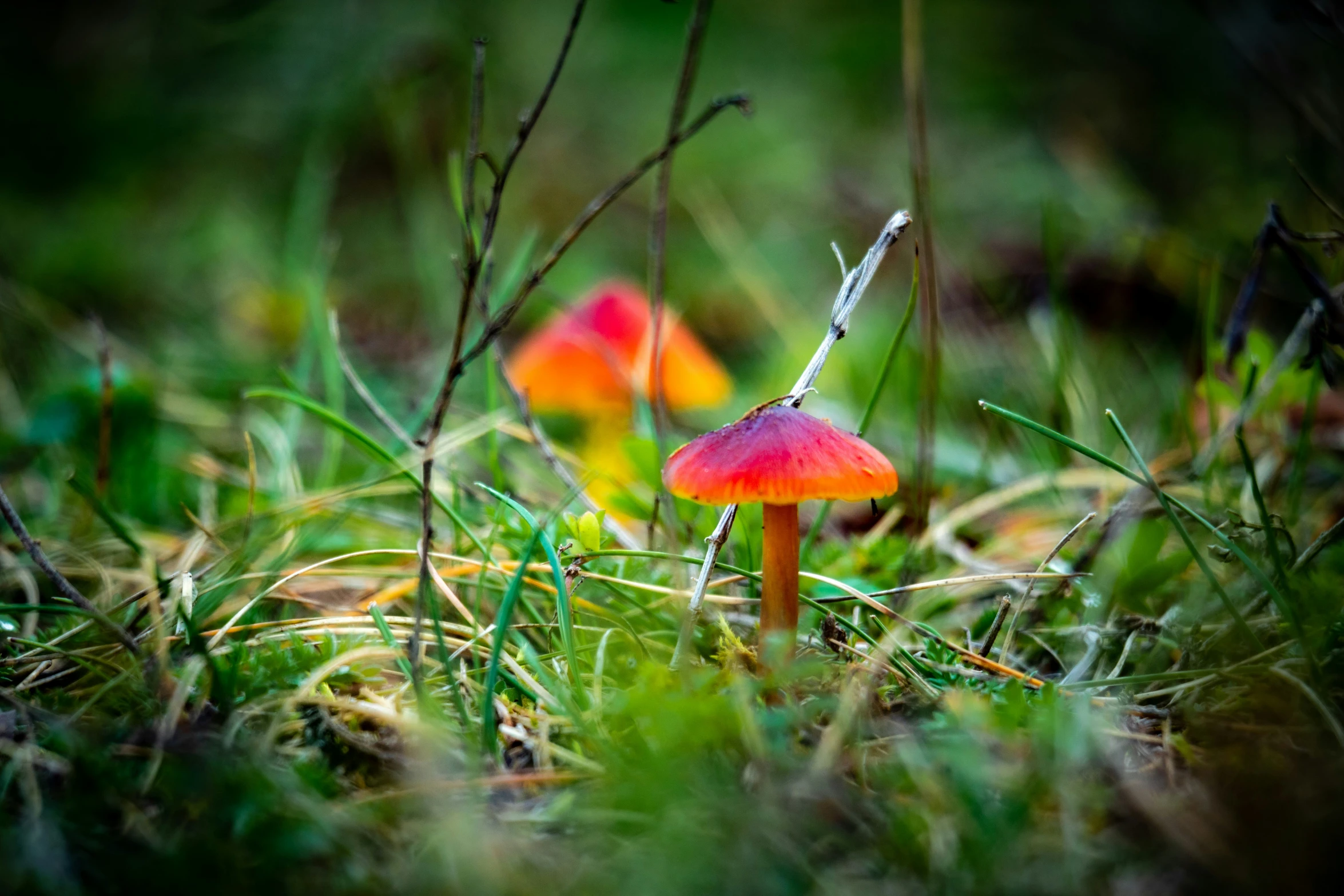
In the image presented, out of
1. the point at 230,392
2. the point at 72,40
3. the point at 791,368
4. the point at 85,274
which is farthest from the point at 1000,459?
the point at 72,40

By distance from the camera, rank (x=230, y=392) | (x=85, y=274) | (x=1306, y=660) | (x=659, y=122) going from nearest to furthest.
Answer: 1. (x=1306, y=660)
2. (x=230, y=392)
3. (x=85, y=274)
4. (x=659, y=122)

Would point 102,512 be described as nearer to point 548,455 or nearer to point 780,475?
point 548,455

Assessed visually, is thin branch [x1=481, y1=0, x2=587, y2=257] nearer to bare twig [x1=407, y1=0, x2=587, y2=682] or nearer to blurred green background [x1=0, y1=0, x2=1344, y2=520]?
bare twig [x1=407, y1=0, x2=587, y2=682]

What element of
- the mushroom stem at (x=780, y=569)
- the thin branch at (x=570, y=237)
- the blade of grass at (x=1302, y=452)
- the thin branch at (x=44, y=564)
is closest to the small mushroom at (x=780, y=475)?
the mushroom stem at (x=780, y=569)

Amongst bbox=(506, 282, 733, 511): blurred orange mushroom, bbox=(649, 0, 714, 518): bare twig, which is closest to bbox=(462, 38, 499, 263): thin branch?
bbox=(649, 0, 714, 518): bare twig

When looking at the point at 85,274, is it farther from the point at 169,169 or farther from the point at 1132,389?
the point at 1132,389

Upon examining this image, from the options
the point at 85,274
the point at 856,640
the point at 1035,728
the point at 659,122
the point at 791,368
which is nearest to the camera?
the point at 1035,728

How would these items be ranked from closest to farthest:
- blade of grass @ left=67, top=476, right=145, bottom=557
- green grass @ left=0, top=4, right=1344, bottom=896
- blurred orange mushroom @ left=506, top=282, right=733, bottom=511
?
green grass @ left=0, top=4, right=1344, bottom=896, blade of grass @ left=67, top=476, right=145, bottom=557, blurred orange mushroom @ left=506, top=282, right=733, bottom=511
